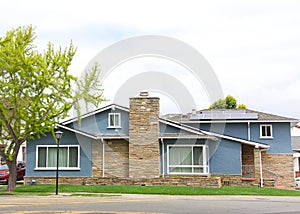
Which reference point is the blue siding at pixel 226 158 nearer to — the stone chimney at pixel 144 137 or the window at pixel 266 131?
the stone chimney at pixel 144 137

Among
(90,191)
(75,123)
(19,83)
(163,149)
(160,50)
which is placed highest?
(160,50)

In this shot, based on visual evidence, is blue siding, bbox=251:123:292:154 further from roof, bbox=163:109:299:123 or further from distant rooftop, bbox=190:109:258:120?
distant rooftop, bbox=190:109:258:120

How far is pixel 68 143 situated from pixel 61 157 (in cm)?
106

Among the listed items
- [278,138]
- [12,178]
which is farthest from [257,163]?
[12,178]

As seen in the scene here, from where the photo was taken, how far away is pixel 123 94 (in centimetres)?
2989

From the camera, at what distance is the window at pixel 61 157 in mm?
28281

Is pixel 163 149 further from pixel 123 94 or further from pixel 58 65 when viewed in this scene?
pixel 58 65

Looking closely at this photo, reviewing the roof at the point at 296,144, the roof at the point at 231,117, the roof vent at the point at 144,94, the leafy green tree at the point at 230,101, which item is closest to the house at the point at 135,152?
the roof vent at the point at 144,94

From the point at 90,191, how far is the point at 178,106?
10480mm

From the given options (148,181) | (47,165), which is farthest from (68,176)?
(148,181)

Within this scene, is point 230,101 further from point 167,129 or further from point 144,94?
point 144,94

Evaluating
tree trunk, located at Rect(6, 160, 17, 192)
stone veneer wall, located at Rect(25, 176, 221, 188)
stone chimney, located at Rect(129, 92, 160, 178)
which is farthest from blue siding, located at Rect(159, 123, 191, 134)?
tree trunk, located at Rect(6, 160, 17, 192)

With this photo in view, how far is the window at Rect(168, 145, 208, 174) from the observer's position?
28.1 meters

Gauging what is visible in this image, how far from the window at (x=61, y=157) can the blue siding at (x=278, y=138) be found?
15.7 m
